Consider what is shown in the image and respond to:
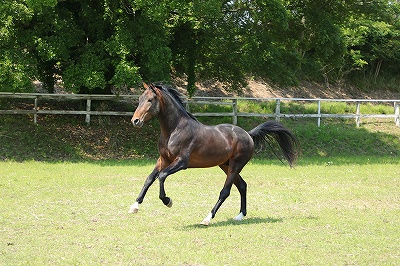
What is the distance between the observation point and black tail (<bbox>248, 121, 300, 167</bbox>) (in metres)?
11.2

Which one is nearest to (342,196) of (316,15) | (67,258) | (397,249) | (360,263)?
(397,249)

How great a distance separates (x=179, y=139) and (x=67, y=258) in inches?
121

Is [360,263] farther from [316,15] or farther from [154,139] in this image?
[316,15]

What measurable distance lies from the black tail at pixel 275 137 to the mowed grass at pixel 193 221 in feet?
3.68

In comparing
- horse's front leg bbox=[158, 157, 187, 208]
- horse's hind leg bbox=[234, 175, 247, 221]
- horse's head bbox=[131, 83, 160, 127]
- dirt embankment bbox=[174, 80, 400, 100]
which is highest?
horse's head bbox=[131, 83, 160, 127]

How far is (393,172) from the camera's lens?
1817 cm

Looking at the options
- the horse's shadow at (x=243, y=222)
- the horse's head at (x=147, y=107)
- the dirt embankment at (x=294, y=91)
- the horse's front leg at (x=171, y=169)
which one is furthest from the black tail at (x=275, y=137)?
the dirt embankment at (x=294, y=91)

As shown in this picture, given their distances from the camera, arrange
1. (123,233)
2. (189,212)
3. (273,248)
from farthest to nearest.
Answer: (189,212) < (123,233) < (273,248)

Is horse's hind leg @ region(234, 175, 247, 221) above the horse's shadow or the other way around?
above

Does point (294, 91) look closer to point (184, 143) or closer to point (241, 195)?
point (241, 195)

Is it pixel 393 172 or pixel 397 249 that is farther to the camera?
pixel 393 172

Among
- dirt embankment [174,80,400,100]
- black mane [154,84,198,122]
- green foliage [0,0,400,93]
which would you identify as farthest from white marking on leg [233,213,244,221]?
dirt embankment [174,80,400,100]

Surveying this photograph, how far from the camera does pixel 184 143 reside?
973 centimetres

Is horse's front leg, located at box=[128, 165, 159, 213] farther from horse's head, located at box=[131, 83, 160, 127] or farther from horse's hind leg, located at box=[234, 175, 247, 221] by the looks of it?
horse's hind leg, located at box=[234, 175, 247, 221]
